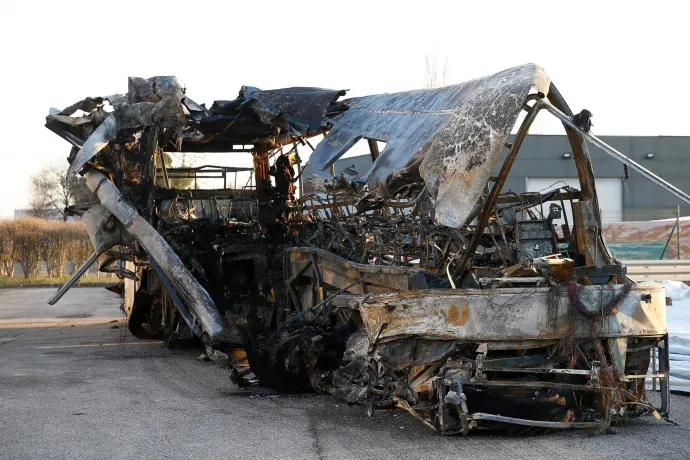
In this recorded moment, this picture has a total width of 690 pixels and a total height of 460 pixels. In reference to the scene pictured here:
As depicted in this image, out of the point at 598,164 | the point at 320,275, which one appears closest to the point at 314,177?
the point at 320,275

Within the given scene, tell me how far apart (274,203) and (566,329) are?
782 cm

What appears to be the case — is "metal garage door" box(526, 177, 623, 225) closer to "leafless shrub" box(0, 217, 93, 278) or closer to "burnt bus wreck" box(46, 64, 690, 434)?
"leafless shrub" box(0, 217, 93, 278)

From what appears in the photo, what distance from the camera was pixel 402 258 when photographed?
855cm

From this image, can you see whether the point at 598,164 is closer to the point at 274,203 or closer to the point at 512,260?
the point at 274,203

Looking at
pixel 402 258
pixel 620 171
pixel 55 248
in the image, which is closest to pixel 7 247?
pixel 55 248

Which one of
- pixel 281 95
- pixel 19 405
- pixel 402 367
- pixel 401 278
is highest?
pixel 281 95

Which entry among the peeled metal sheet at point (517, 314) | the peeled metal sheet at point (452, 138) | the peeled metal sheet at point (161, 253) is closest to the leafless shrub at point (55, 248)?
the peeled metal sheet at point (161, 253)

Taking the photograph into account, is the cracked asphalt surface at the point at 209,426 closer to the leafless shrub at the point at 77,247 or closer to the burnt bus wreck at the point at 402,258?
the burnt bus wreck at the point at 402,258

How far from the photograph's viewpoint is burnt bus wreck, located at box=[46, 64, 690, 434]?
21.8 feet

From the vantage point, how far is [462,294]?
6691 millimetres

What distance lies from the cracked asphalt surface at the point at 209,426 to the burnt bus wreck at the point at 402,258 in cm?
22

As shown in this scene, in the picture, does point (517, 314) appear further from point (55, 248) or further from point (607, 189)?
point (55, 248)

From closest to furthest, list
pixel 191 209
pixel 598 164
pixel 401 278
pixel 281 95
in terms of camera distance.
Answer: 1. pixel 401 278
2. pixel 281 95
3. pixel 191 209
4. pixel 598 164

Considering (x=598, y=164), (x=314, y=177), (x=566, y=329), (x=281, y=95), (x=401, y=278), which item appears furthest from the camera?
(x=598, y=164)
